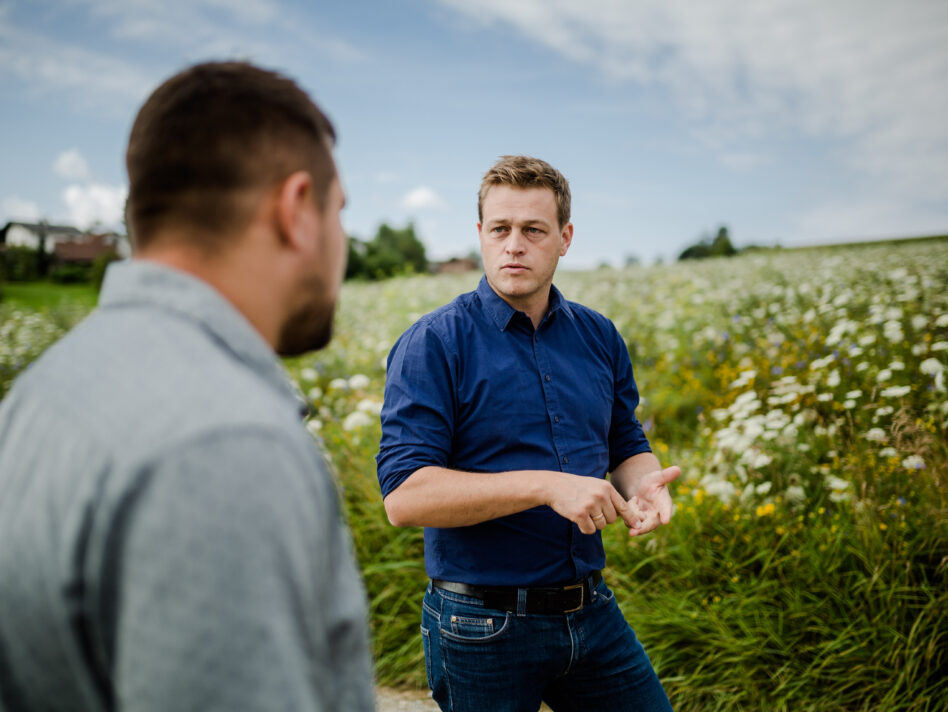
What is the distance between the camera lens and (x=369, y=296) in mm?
12781

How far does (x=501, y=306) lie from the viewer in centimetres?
223

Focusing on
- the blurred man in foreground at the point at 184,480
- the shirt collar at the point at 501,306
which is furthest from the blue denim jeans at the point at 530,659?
the blurred man in foreground at the point at 184,480

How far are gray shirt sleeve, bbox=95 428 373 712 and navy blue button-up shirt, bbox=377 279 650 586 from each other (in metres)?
1.22

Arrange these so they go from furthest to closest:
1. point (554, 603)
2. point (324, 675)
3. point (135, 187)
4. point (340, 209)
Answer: point (554, 603) → point (340, 209) → point (135, 187) → point (324, 675)

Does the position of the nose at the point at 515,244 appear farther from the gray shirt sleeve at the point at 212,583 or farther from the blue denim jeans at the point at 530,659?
the gray shirt sleeve at the point at 212,583

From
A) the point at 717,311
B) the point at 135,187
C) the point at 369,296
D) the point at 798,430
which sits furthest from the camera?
the point at 369,296

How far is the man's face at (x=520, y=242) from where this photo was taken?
2.25 meters

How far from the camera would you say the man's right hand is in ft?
5.65

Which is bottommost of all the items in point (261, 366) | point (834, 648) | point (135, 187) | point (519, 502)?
point (834, 648)

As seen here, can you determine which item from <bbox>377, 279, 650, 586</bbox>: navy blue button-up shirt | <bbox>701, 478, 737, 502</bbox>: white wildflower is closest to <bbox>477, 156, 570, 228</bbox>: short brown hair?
<bbox>377, 279, 650, 586</bbox>: navy blue button-up shirt

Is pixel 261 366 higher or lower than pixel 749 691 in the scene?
higher

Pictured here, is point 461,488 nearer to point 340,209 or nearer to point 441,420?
point 441,420

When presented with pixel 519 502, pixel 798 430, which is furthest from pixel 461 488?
pixel 798 430

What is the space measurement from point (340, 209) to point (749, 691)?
10.3ft
